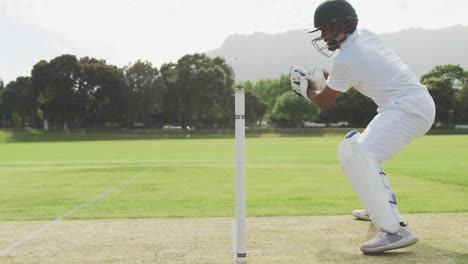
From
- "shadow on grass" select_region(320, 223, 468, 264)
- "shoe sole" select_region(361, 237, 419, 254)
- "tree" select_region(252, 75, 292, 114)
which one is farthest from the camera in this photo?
"tree" select_region(252, 75, 292, 114)

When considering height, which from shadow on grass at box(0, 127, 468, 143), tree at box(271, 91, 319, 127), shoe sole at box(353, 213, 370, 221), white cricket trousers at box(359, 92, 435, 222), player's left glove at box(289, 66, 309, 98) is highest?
tree at box(271, 91, 319, 127)

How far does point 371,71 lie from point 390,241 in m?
1.58

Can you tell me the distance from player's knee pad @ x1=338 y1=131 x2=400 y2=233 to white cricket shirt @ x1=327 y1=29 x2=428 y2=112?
616 mm

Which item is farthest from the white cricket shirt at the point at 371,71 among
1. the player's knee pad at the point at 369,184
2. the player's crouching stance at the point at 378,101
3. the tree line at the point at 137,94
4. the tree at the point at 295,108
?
the tree at the point at 295,108

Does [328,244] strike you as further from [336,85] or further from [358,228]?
[336,85]

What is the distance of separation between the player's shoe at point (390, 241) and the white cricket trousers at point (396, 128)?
18 cm

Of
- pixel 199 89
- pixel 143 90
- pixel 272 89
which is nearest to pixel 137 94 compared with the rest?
pixel 143 90

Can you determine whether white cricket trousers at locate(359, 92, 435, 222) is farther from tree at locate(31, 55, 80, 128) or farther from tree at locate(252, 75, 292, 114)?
tree at locate(252, 75, 292, 114)

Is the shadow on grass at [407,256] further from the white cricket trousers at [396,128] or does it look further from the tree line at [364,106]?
the tree line at [364,106]

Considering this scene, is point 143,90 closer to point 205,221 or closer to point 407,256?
point 205,221

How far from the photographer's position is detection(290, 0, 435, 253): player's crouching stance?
14.8 ft

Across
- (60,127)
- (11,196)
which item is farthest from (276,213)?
(60,127)

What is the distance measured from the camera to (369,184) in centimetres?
452

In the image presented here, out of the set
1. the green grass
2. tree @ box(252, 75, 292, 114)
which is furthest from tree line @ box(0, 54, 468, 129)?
the green grass
